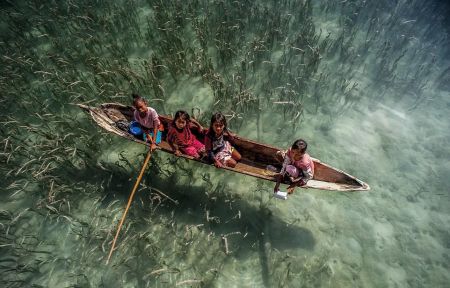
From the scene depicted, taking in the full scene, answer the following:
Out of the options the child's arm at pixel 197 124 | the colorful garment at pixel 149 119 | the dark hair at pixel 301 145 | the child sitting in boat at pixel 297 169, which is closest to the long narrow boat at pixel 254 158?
the child sitting in boat at pixel 297 169

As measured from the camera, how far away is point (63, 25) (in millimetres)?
7199

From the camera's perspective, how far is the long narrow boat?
439 cm

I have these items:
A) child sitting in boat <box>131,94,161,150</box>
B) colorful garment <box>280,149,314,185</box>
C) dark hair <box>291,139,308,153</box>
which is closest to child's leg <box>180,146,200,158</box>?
child sitting in boat <box>131,94,161,150</box>

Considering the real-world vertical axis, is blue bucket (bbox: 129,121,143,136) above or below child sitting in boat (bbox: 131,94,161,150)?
below

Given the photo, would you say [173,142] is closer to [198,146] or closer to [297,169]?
[198,146]

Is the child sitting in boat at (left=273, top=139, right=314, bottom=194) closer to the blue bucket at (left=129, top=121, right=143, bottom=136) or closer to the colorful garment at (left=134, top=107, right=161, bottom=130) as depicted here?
the colorful garment at (left=134, top=107, right=161, bottom=130)

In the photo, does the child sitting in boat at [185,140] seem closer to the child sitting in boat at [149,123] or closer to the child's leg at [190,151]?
the child's leg at [190,151]

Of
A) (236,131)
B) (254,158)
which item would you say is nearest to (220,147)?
(254,158)

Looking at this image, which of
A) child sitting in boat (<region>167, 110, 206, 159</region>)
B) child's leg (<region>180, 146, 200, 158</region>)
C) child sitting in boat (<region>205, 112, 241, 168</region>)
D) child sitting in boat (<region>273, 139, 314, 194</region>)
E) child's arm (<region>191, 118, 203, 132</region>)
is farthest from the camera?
child's arm (<region>191, 118, 203, 132</region>)

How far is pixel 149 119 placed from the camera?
4816 millimetres

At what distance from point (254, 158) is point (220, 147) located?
0.72 m

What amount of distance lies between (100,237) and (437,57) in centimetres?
772

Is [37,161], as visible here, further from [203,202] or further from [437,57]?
[437,57]

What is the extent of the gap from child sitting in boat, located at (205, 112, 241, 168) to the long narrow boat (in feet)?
0.50
